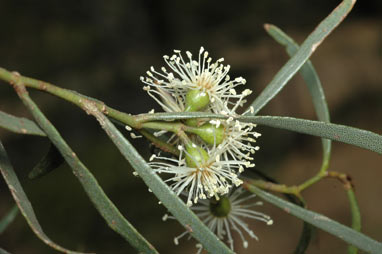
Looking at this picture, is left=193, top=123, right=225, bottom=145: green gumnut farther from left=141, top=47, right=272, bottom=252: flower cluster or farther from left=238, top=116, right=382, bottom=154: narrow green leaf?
left=238, top=116, right=382, bottom=154: narrow green leaf

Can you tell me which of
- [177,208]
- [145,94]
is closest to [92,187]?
[177,208]

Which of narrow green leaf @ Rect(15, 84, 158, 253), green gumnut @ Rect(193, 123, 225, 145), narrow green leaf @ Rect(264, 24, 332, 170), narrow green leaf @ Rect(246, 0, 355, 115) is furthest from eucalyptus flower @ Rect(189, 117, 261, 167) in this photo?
narrow green leaf @ Rect(264, 24, 332, 170)

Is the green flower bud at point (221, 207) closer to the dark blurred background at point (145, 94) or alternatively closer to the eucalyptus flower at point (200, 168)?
the eucalyptus flower at point (200, 168)

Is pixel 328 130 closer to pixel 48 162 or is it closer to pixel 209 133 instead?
pixel 209 133

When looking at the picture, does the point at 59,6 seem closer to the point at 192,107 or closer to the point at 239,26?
the point at 239,26

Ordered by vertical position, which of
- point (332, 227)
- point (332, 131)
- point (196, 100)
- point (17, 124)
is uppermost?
point (17, 124)

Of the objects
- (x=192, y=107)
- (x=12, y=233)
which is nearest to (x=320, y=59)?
(x=12, y=233)

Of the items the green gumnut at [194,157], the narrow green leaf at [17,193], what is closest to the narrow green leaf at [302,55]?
the green gumnut at [194,157]
